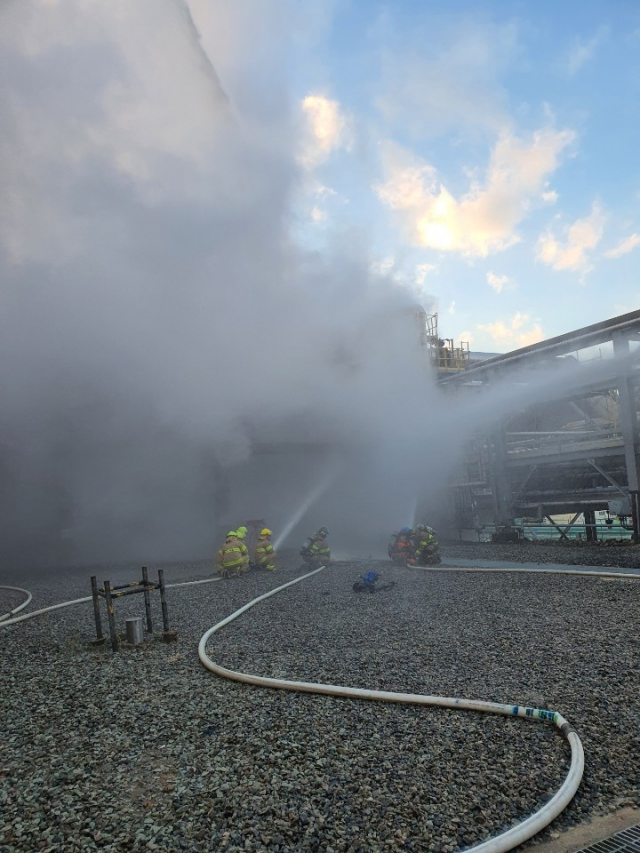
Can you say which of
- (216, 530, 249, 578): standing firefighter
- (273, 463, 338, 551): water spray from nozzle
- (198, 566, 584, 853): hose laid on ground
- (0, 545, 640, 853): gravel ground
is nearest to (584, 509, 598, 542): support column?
(273, 463, 338, 551): water spray from nozzle

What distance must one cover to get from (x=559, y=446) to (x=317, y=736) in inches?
521

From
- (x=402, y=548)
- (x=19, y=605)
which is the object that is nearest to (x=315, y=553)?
(x=402, y=548)

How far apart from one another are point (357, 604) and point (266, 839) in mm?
5428

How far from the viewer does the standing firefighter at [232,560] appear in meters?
11.6

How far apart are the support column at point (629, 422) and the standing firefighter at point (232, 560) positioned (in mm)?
8657

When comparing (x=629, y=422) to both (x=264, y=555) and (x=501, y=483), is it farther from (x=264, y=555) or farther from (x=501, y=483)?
(x=264, y=555)

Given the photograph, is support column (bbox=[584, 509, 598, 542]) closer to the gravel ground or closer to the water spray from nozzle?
the water spray from nozzle

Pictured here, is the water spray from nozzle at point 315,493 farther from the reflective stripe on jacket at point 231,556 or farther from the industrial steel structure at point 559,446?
the reflective stripe on jacket at point 231,556

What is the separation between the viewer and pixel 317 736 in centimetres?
350

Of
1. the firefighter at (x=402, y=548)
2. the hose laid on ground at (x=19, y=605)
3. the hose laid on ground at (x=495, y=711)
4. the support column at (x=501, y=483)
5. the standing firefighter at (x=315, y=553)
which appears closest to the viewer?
the hose laid on ground at (x=495, y=711)

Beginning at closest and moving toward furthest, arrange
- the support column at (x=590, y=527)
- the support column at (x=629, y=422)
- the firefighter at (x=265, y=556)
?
the firefighter at (x=265, y=556) → the support column at (x=629, y=422) → the support column at (x=590, y=527)

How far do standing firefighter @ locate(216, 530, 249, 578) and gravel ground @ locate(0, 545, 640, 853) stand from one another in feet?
15.3

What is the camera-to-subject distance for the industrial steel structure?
42.6 ft

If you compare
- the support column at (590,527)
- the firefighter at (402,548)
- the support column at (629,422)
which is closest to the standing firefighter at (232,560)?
the firefighter at (402,548)
